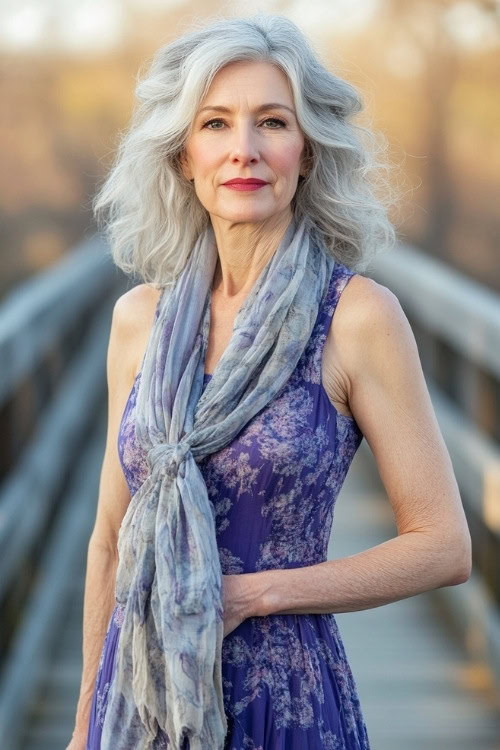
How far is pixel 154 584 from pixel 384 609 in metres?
3.39

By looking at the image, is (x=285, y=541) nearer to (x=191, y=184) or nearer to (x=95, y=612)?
(x=95, y=612)

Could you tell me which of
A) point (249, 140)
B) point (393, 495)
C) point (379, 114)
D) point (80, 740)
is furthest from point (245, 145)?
point (379, 114)

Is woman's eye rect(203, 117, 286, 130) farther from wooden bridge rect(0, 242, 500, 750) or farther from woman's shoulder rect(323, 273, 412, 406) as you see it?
wooden bridge rect(0, 242, 500, 750)

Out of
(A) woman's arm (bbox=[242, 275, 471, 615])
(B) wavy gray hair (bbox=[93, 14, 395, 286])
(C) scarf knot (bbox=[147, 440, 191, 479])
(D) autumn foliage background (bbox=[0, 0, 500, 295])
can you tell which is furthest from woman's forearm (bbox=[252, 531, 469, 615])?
(D) autumn foliage background (bbox=[0, 0, 500, 295])

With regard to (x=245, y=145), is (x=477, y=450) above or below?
above

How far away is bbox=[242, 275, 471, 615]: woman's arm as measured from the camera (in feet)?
7.34

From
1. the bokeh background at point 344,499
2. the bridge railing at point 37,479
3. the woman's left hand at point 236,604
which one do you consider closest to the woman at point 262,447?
the woman's left hand at point 236,604

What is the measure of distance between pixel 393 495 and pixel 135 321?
Answer: 642 mm

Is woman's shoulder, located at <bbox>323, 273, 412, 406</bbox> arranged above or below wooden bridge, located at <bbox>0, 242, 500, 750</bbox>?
below

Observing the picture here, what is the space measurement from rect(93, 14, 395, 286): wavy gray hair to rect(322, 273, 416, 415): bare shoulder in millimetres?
229

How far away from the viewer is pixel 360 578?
88.5 inches

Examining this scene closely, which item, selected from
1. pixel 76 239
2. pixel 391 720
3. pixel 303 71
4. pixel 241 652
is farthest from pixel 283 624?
pixel 76 239

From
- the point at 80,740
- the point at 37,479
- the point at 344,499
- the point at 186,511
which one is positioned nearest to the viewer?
the point at 186,511

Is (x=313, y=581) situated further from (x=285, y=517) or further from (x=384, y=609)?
(x=384, y=609)
